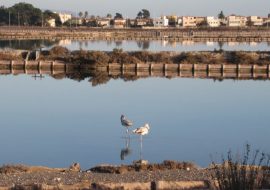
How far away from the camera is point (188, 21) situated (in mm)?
189500

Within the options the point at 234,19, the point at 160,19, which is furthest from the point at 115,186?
the point at 234,19

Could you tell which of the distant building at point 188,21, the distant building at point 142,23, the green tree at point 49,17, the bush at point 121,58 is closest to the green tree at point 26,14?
the green tree at point 49,17

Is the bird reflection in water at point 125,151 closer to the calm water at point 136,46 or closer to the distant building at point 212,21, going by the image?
the calm water at point 136,46

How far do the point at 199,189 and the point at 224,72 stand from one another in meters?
30.6

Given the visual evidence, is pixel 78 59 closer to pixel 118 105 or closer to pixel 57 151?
pixel 118 105

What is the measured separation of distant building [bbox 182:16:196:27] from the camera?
187562mm

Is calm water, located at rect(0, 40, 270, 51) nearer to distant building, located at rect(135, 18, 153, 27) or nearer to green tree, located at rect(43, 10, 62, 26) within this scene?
green tree, located at rect(43, 10, 62, 26)

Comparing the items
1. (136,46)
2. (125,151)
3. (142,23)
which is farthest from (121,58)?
(142,23)

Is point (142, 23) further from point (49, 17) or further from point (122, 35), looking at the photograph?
point (122, 35)

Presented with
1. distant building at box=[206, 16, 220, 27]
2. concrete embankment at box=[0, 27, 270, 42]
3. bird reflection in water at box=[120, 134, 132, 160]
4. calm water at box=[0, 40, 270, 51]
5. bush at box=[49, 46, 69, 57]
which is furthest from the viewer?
distant building at box=[206, 16, 220, 27]

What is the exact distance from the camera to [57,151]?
1579 centimetres

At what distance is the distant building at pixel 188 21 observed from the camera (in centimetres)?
18756

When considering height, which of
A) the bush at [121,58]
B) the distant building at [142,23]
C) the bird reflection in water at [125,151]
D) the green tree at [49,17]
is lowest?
the bird reflection in water at [125,151]

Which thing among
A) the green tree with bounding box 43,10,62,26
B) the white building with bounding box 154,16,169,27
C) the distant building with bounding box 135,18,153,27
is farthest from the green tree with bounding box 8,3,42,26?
the distant building with bounding box 135,18,153,27
